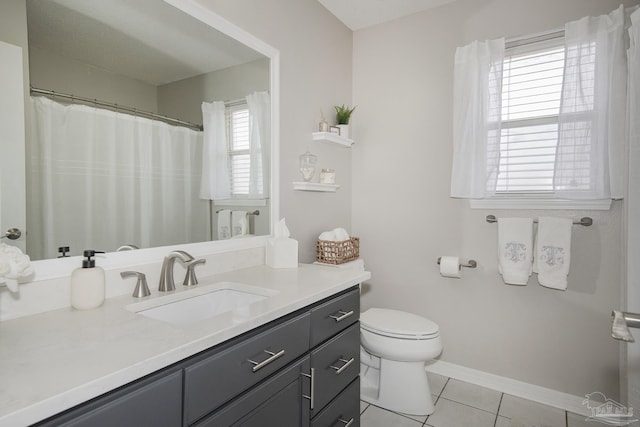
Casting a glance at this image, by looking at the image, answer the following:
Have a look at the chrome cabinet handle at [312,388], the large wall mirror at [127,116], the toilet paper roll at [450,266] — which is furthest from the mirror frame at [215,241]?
the toilet paper roll at [450,266]

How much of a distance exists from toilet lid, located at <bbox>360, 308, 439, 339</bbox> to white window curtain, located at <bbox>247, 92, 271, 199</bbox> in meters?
1.00

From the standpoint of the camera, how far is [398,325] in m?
2.09

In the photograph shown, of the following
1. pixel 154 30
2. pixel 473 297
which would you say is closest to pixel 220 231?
pixel 154 30

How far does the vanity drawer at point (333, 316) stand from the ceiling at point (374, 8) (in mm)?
1950

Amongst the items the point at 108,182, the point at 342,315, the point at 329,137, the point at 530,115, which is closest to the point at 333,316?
the point at 342,315

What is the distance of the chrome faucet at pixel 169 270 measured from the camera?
1363mm

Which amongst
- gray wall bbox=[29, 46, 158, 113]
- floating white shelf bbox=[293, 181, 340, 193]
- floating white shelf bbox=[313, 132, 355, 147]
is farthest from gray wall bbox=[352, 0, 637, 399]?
gray wall bbox=[29, 46, 158, 113]

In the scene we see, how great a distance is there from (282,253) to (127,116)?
0.94 meters

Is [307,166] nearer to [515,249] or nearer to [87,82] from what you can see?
[87,82]

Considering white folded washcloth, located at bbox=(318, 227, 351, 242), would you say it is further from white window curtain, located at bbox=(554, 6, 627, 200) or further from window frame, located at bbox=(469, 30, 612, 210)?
white window curtain, located at bbox=(554, 6, 627, 200)

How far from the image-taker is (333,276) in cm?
167

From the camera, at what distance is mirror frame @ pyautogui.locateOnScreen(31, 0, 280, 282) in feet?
3.82

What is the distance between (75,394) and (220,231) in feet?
3.64

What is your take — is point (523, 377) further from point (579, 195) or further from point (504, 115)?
point (504, 115)
